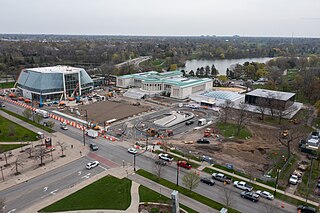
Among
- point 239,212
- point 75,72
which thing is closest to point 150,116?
point 75,72

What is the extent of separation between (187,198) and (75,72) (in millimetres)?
50792

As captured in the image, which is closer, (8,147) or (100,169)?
(100,169)

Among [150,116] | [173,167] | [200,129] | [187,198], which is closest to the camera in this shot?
[187,198]

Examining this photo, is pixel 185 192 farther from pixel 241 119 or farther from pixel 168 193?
pixel 241 119

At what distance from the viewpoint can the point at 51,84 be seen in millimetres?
63750

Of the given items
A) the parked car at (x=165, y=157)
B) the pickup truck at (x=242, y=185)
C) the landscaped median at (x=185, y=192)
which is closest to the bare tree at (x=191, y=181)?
the landscaped median at (x=185, y=192)

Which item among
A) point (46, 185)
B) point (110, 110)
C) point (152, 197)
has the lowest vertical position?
point (46, 185)

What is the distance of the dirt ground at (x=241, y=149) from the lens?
33188mm

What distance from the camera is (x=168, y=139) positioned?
1633 inches

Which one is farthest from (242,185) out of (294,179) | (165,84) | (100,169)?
(165,84)

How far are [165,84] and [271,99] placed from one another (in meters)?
29.9

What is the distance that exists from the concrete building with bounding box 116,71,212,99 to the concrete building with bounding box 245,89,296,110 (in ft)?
54.3

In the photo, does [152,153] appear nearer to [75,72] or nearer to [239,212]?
[239,212]

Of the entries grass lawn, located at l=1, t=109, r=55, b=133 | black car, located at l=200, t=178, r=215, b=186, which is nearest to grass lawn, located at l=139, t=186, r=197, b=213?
black car, located at l=200, t=178, r=215, b=186
